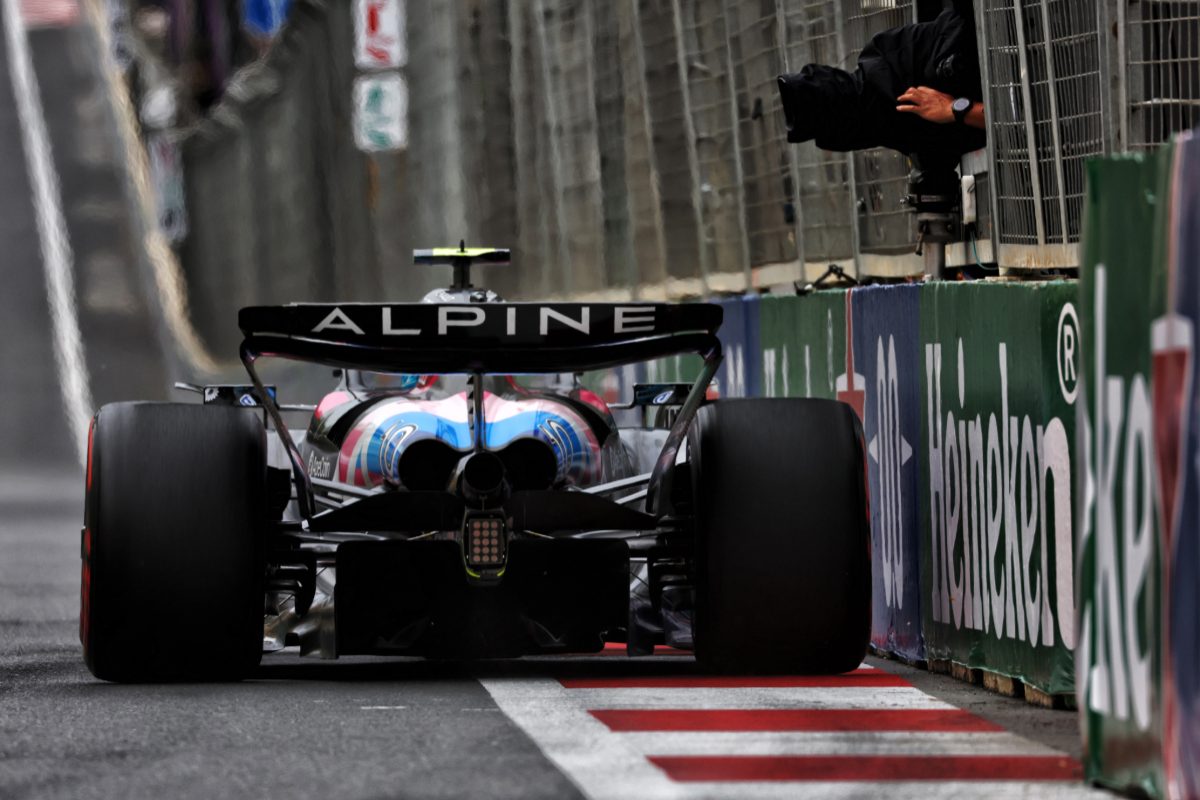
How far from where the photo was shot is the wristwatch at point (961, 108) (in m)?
13.3

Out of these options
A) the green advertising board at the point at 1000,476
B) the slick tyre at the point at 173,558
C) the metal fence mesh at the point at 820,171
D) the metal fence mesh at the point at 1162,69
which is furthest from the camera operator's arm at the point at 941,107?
the slick tyre at the point at 173,558

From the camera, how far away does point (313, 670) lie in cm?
1208

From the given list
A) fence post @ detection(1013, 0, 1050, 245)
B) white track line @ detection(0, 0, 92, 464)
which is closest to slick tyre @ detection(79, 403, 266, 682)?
fence post @ detection(1013, 0, 1050, 245)

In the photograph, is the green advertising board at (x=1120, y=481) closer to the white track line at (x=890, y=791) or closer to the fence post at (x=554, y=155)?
the white track line at (x=890, y=791)

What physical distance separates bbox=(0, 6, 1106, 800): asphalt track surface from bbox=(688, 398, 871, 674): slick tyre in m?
0.15

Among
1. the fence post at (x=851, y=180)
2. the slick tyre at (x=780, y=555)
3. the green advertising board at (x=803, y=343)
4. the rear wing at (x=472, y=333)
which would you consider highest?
the fence post at (x=851, y=180)

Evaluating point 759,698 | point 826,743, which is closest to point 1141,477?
point 826,743

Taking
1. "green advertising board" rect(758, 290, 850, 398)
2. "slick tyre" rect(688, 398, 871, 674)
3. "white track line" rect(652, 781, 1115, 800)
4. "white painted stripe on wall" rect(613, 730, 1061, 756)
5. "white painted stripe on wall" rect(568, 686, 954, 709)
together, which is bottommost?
"white painted stripe on wall" rect(568, 686, 954, 709)

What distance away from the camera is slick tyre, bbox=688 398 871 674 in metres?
11.2

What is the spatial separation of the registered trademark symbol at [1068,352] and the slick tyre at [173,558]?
2.92 meters

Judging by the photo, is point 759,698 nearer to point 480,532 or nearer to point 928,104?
point 480,532

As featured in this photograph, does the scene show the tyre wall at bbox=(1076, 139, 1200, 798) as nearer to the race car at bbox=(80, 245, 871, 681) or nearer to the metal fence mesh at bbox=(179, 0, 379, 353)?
the race car at bbox=(80, 245, 871, 681)

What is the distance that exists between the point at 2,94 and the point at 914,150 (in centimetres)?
5298

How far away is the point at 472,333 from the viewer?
11359mm
